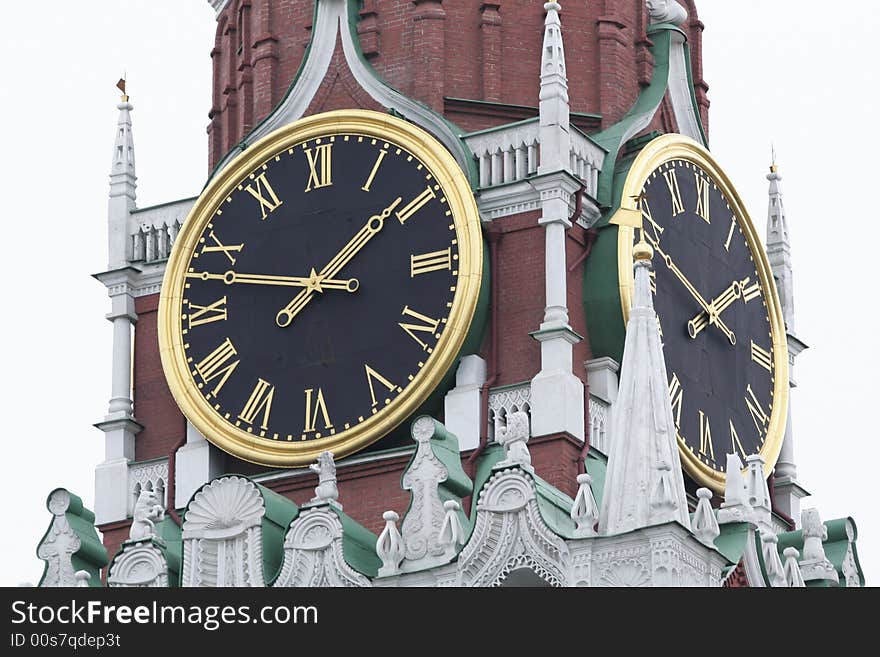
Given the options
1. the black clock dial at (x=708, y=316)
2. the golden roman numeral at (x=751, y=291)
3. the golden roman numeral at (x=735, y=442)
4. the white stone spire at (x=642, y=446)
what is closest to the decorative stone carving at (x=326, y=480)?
the white stone spire at (x=642, y=446)

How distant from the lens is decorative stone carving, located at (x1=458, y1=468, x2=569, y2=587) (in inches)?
1731

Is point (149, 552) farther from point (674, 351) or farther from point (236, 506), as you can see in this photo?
point (674, 351)

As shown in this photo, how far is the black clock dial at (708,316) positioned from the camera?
158ft

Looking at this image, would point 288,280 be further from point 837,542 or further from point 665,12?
point 837,542

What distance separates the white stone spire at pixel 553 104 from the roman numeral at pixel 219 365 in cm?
387

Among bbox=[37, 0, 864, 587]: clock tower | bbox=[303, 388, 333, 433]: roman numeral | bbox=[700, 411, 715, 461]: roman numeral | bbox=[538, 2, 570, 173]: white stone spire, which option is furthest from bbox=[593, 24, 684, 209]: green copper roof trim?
bbox=[303, 388, 333, 433]: roman numeral

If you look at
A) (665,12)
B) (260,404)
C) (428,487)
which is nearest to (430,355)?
(260,404)

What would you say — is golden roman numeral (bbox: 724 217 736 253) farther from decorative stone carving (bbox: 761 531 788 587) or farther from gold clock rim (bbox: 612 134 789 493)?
decorative stone carving (bbox: 761 531 788 587)

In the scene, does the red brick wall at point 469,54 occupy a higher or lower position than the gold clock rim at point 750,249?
higher

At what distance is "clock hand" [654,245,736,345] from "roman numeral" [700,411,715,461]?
46.7 inches

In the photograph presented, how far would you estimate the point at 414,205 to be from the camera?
47.9 metres

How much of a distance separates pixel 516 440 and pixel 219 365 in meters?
4.81

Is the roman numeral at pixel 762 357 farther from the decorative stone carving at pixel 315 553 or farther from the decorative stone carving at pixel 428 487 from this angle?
the decorative stone carving at pixel 315 553
